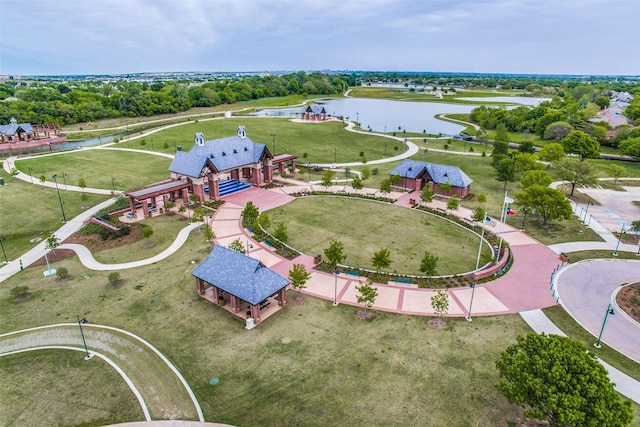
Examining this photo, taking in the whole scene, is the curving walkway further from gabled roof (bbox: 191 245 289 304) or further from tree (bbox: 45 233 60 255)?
tree (bbox: 45 233 60 255)

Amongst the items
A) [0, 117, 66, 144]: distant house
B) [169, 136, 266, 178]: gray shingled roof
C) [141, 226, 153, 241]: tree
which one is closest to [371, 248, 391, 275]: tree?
[141, 226, 153, 241]: tree

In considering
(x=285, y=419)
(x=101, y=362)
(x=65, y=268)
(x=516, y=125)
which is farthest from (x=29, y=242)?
(x=516, y=125)

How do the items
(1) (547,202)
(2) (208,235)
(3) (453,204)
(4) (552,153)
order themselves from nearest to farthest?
(2) (208,235), (1) (547,202), (3) (453,204), (4) (552,153)

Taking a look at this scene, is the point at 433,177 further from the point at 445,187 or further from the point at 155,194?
the point at 155,194

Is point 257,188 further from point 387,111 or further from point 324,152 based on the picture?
point 387,111

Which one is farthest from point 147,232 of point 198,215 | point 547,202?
point 547,202
